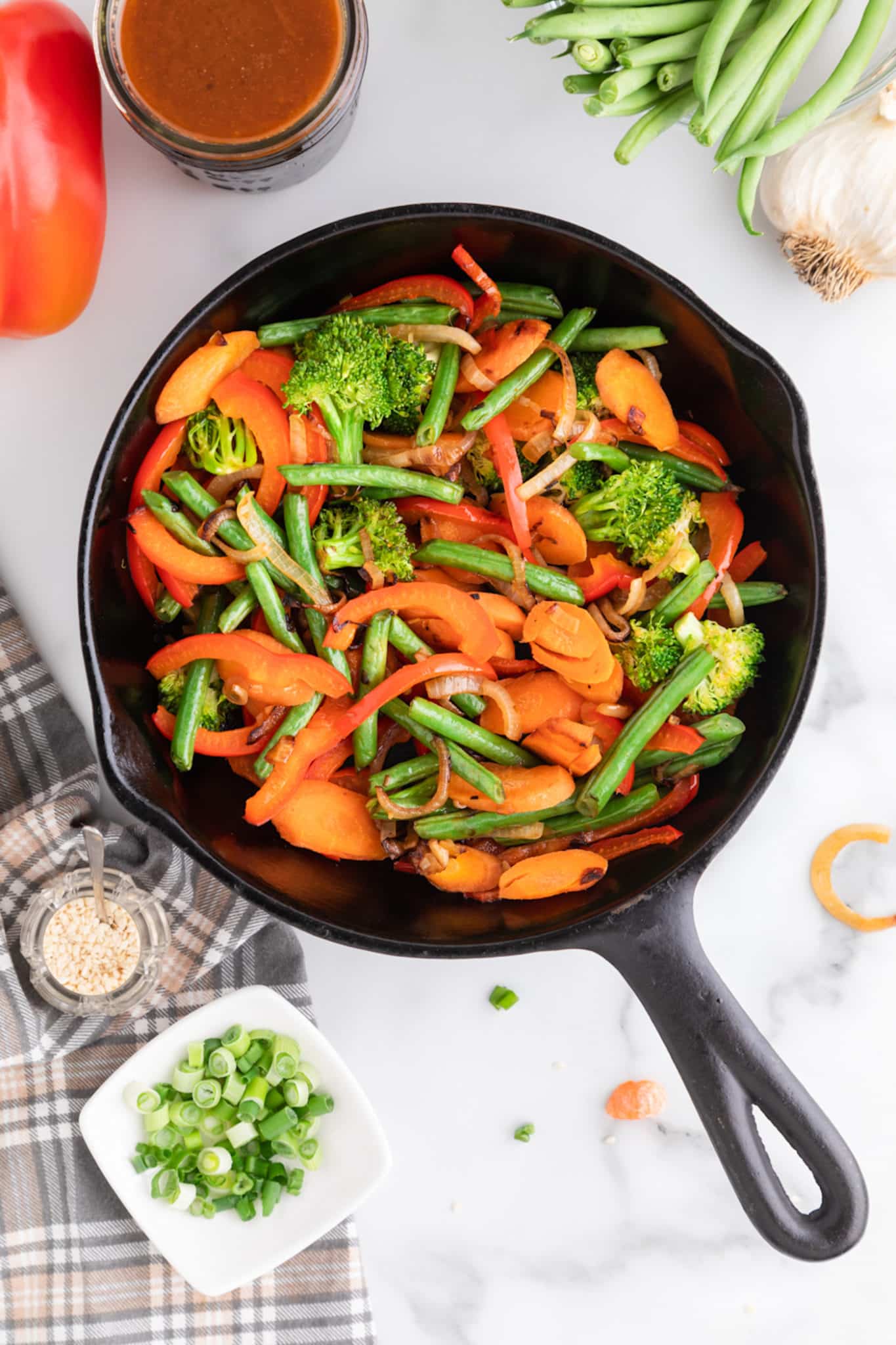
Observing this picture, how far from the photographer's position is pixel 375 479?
7.98 ft

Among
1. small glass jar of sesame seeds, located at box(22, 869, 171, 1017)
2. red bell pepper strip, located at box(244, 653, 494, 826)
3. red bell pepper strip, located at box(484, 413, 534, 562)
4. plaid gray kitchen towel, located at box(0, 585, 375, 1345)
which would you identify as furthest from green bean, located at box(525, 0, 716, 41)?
small glass jar of sesame seeds, located at box(22, 869, 171, 1017)

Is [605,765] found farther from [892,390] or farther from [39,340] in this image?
[39,340]

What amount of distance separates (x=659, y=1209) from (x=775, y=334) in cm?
247

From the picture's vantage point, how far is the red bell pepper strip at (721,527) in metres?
2.58

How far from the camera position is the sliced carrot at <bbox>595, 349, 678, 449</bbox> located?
252cm

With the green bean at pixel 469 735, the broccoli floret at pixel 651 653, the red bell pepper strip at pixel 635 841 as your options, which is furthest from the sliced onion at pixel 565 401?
the red bell pepper strip at pixel 635 841

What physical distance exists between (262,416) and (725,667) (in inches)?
48.0

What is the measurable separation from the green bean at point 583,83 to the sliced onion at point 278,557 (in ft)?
3.72

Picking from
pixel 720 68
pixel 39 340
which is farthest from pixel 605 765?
pixel 39 340

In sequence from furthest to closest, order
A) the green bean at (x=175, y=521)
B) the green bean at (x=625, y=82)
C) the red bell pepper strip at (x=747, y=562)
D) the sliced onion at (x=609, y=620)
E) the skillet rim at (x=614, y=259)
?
the red bell pepper strip at (x=747, y=562) < the sliced onion at (x=609, y=620) < the green bean at (x=175, y=521) < the skillet rim at (x=614, y=259) < the green bean at (x=625, y=82)

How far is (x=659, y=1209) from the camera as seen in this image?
3.08 metres

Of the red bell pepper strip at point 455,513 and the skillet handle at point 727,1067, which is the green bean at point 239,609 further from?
the skillet handle at point 727,1067

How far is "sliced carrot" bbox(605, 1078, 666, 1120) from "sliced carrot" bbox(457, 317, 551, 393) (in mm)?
1945

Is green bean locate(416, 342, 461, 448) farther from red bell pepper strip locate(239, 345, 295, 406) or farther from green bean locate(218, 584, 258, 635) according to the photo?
green bean locate(218, 584, 258, 635)
